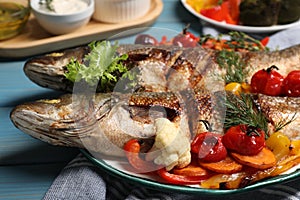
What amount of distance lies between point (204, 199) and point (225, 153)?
0.28 m

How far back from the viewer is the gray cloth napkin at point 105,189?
2885mm

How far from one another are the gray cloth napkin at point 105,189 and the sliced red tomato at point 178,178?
0.47 ft

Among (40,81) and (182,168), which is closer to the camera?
(182,168)

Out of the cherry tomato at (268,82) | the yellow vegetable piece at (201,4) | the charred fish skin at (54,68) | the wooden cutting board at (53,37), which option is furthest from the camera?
the yellow vegetable piece at (201,4)

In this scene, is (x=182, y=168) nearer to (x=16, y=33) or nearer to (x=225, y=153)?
(x=225, y=153)

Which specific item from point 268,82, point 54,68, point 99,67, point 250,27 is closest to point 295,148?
point 268,82

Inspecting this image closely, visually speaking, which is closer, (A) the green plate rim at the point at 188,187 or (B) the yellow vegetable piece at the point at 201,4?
(A) the green plate rim at the point at 188,187

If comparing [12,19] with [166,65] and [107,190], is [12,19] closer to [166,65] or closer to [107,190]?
[166,65]

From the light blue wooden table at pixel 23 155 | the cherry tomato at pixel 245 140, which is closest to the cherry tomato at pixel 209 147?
the cherry tomato at pixel 245 140

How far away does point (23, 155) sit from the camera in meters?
3.31

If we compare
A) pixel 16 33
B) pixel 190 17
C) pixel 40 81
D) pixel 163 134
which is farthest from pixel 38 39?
pixel 163 134

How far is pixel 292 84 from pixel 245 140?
73cm

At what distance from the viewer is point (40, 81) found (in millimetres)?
3539

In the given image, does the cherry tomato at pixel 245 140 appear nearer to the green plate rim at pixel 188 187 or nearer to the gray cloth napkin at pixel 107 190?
the green plate rim at pixel 188 187
